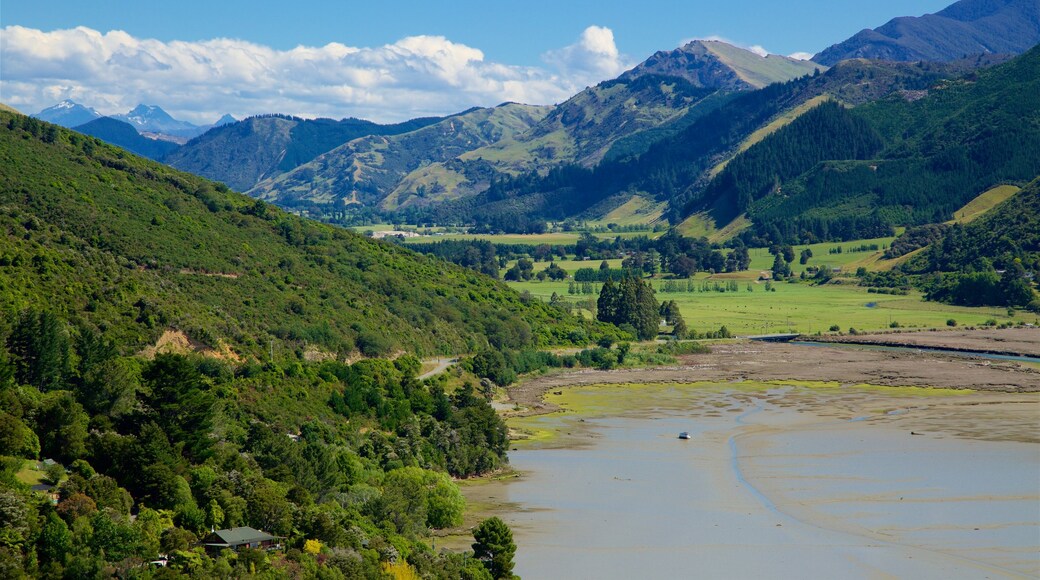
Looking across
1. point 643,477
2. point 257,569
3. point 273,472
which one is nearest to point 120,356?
point 273,472

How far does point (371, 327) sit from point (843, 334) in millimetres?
79400

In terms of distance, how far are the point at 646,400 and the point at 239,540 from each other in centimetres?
7649

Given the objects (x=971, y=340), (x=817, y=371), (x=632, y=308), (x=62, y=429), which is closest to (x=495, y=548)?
(x=62, y=429)

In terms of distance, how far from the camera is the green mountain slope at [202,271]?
344ft

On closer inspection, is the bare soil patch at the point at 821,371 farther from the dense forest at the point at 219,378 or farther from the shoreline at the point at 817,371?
the dense forest at the point at 219,378

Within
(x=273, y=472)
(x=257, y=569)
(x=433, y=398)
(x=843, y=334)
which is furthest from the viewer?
(x=843, y=334)

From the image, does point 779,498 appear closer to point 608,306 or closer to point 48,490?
point 48,490

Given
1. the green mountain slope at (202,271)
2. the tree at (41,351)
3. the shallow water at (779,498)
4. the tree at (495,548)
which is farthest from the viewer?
the green mountain slope at (202,271)

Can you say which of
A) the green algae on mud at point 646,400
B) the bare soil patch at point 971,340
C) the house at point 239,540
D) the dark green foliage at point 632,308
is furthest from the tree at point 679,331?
the house at point 239,540

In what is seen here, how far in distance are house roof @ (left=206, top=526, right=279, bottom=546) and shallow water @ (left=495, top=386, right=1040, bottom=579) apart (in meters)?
14.2

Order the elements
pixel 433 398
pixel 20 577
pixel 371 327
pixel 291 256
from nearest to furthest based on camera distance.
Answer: pixel 20 577
pixel 433 398
pixel 371 327
pixel 291 256

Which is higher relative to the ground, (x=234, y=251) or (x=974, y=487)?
(x=234, y=251)

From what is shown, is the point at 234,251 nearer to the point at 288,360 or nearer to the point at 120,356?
the point at 288,360

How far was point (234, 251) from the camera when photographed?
139 metres
